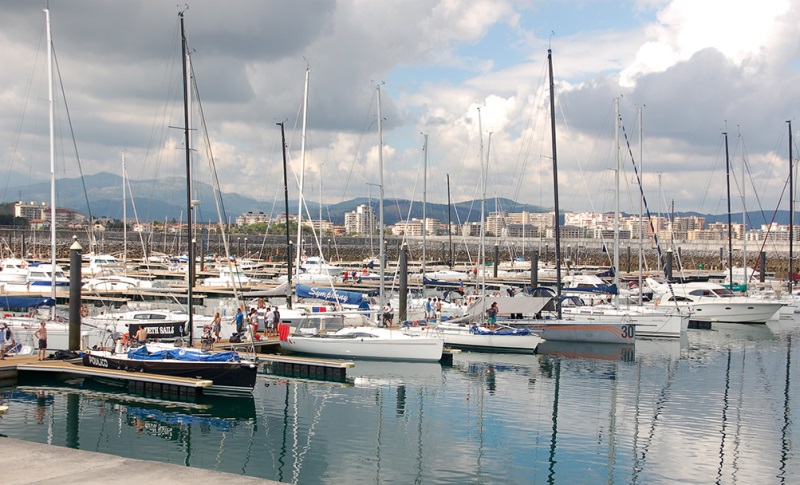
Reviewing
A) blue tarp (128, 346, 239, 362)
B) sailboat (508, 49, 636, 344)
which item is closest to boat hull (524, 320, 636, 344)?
sailboat (508, 49, 636, 344)

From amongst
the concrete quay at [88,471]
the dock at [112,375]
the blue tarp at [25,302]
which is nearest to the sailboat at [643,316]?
the dock at [112,375]

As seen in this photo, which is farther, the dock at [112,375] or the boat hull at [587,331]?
the boat hull at [587,331]

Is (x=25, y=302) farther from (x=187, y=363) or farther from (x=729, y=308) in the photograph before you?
(x=729, y=308)

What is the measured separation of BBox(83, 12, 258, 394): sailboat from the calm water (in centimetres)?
79

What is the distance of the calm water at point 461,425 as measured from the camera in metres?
18.8

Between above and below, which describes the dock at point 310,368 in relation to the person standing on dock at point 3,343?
below

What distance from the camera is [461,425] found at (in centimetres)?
2330

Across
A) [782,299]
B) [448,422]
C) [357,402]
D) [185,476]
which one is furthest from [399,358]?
[782,299]

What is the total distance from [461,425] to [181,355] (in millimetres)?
10223

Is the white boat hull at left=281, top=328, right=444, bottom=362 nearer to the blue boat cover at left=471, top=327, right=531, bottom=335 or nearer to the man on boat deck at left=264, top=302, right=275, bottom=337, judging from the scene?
A: the man on boat deck at left=264, top=302, right=275, bottom=337

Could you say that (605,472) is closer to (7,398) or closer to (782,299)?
(7,398)

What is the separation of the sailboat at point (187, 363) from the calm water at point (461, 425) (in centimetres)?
79

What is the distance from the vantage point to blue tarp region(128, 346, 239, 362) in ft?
85.7

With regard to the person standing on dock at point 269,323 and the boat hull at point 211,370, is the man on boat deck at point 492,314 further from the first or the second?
the boat hull at point 211,370
